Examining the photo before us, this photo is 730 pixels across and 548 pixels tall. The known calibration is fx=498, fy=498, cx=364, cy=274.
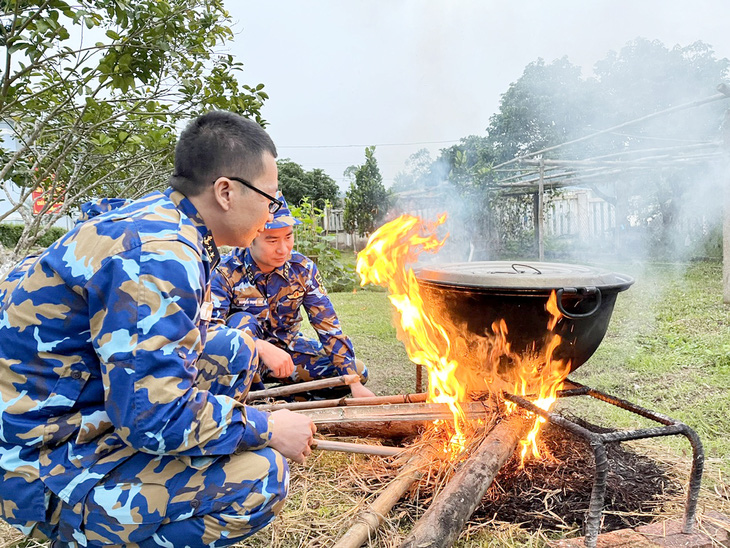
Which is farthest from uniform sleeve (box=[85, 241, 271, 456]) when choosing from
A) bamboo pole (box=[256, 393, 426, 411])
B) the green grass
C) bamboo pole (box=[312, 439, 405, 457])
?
the green grass

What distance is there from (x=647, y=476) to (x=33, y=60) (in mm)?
3770

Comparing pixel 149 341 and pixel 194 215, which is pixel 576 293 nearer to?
pixel 194 215

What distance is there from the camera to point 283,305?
342cm

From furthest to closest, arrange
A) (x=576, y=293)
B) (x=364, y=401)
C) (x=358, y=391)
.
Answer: (x=358, y=391) < (x=364, y=401) < (x=576, y=293)

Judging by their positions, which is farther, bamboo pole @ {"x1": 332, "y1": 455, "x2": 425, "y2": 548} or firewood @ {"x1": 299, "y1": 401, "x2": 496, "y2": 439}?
firewood @ {"x1": 299, "y1": 401, "x2": 496, "y2": 439}

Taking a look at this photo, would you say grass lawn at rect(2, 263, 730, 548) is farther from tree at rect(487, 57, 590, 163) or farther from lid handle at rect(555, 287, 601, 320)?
tree at rect(487, 57, 590, 163)

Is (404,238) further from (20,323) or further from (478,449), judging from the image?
(20,323)

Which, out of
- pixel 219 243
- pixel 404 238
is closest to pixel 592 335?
pixel 404 238

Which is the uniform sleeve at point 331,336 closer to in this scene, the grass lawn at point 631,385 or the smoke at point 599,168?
the grass lawn at point 631,385

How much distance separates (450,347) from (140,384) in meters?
1.71

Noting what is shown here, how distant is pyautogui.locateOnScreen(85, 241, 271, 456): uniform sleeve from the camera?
4.10ft

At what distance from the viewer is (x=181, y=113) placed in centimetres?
363

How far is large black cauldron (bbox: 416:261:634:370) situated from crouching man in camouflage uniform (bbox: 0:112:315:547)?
1108 mm

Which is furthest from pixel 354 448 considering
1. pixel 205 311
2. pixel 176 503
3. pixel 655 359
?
pixel 655 359
